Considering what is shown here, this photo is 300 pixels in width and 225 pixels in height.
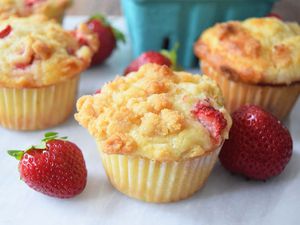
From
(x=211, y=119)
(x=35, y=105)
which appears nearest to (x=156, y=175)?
(x=211, y=119)

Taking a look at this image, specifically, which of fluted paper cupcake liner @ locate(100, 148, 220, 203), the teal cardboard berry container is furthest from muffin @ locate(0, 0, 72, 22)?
fluted paper cupcake liner @ locate(100, 148, 220, 203)

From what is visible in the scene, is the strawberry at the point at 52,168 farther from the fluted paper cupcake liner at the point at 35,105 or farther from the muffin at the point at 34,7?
the muffin at the point at 34,7

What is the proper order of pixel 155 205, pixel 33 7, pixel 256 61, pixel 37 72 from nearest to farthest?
pixel 155 205 → pixel 37 72 → pixel 256 61 → pixel 33 7

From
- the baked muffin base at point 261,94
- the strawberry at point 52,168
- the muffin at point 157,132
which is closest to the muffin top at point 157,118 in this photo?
the muffin at point 157,132

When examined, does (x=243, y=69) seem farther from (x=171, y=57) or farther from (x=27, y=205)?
(x=27, y=205)

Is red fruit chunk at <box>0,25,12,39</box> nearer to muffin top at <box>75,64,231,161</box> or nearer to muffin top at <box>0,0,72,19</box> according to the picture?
muffin top at <box>0,0,72,19</box>

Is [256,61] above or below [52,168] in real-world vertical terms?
above

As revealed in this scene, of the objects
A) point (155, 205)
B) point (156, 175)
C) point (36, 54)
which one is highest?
point (36, 54)

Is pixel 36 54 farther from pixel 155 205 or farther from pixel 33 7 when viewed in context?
pixel 155 205
